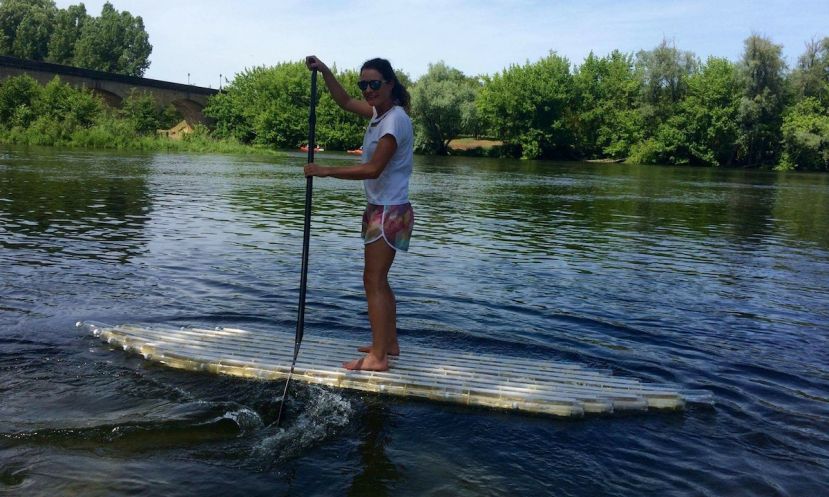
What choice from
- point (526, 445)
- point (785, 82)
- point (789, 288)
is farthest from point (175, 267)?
point (785, 82)

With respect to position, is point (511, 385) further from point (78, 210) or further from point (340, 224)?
point (78, 210)

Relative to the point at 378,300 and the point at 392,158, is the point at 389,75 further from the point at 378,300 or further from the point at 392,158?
the point at 378,300

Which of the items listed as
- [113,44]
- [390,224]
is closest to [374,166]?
[390,224]

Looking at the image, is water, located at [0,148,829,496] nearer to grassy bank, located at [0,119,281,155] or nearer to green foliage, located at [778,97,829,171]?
grassy bank, located at [0,119,281,155]

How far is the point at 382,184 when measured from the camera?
582cm

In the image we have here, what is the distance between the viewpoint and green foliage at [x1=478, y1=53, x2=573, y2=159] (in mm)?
83562

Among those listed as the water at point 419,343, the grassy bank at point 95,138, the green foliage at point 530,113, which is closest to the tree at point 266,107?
the green foliage at point 530,113

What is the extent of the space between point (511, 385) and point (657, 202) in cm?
2432

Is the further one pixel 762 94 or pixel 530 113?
pixel 530 113

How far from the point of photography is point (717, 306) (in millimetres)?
9812

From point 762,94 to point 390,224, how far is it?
261 ft

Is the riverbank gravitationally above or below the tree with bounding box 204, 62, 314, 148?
below

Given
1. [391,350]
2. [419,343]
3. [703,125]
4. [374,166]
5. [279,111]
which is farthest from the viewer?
[279,111]

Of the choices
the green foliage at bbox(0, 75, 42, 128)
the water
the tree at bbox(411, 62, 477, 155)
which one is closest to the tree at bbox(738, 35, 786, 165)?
the tree at bbox(411, 62, 477, 155)
